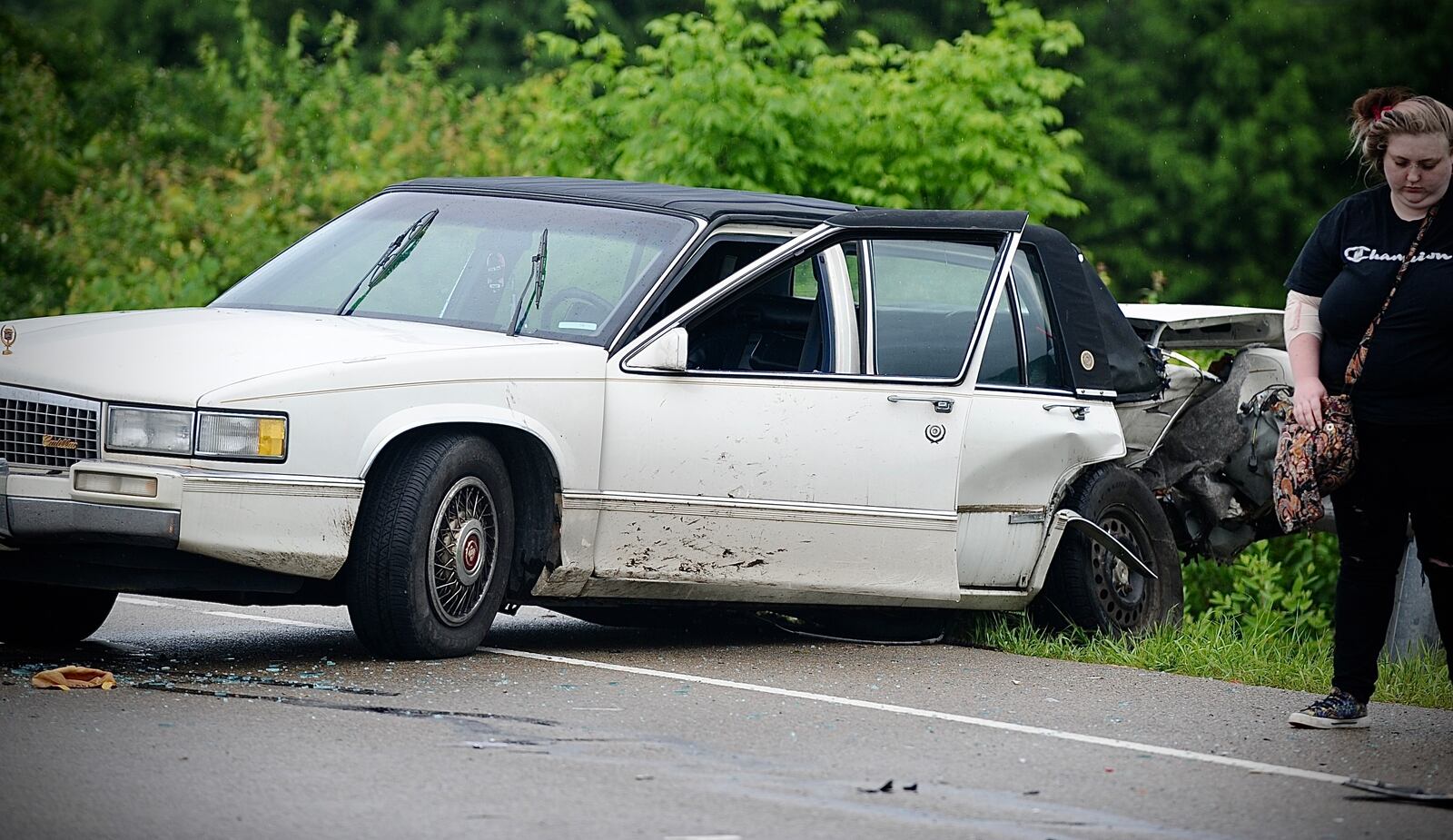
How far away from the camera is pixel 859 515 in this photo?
7688mm

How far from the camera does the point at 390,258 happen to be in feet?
26.0

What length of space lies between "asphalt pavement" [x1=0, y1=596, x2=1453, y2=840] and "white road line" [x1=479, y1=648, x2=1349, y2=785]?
0.05 feet

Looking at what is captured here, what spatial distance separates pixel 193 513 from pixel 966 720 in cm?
249

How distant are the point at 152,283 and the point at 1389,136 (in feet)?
38.8

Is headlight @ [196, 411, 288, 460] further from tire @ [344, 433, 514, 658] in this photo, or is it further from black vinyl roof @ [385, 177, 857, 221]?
black vinyl roof @ [385, 177, 857, 221]

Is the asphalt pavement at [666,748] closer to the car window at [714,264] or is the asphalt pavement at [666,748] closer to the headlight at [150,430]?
the headlight at [150,430]

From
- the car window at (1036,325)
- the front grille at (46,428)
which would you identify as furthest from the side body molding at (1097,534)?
the front grille at (46,428)

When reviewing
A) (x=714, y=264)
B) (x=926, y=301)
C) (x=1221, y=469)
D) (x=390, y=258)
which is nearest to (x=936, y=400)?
(x=926, y=301)

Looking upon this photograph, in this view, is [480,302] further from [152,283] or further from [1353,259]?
[152,283]

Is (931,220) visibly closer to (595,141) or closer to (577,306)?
(577,306)

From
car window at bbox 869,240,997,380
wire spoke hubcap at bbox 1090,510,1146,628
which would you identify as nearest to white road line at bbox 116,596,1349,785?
car window at bbox 869,240,997,380

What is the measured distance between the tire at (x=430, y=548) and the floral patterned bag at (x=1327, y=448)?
8.61 feet

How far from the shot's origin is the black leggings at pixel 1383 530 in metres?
6.18

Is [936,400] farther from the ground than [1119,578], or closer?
farther from the ground
